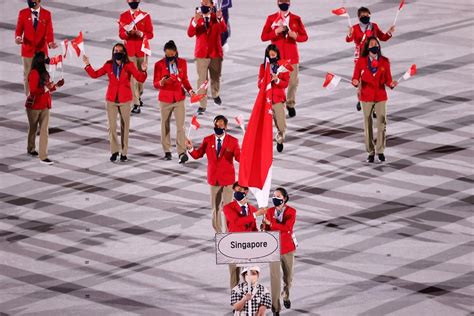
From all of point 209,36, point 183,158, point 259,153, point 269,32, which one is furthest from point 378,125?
point 259,153

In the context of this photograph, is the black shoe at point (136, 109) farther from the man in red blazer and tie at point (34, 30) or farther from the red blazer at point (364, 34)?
the red blazer at point (364, 34)

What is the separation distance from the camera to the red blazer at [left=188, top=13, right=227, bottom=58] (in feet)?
90.6

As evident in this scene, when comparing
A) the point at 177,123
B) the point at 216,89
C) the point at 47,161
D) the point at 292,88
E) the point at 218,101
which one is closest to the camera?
the point at 177,123

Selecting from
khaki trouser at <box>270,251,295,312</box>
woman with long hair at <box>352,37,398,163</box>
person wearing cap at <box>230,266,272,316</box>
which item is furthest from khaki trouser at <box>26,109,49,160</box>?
person wearing cap at <box>230,266,272,316</box>

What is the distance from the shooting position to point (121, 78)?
25.8 meters

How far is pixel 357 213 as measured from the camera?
2433 cm

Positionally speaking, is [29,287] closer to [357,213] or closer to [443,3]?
[357,213]

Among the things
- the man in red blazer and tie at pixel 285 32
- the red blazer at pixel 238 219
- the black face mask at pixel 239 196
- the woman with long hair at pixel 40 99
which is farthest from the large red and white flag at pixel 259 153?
the man in red blazer and tie at pixel 285 32

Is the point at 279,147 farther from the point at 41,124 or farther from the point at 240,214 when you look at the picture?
the point at 240,214

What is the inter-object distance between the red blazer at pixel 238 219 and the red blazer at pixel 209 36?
6.58 meters

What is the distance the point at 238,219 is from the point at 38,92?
18.5 ft

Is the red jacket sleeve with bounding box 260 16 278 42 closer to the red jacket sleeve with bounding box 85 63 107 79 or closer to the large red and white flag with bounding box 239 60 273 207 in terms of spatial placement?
the red jacket sleeve with bounding box 85 63 107 79

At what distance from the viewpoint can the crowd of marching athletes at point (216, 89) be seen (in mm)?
21641

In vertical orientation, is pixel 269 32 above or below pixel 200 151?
above
